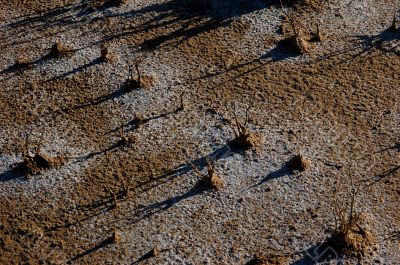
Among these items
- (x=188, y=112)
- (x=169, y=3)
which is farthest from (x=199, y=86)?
(x=169, y=3)

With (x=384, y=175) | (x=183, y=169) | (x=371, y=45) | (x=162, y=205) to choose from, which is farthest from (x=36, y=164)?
(x=371, y=45)

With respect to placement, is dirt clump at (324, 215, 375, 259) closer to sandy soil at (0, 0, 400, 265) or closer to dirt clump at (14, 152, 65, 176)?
sandy soil at (0, 0, 400, 265)

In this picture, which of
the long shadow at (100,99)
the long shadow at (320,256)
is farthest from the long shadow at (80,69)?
the long shadow at (320,256)

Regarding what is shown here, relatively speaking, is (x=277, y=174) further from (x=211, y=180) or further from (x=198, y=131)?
(x=198, y=131)

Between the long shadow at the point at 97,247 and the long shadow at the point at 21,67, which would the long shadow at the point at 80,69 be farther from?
the long shadow at the point at 97,247

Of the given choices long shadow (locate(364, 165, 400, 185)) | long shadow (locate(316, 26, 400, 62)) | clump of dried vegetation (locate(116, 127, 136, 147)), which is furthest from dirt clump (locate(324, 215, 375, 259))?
long shadow (locate(316, 26, 400, 62))

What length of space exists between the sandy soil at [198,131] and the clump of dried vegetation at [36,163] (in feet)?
0.10

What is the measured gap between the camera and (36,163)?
450 inches

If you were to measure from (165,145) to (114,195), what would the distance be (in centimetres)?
135

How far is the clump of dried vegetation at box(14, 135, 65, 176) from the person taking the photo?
11367mm

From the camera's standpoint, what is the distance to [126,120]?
12133 millimetres

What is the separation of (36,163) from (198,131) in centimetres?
276

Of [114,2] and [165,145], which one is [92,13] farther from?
[165,145]

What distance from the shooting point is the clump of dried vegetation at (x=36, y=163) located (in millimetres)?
11367
